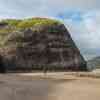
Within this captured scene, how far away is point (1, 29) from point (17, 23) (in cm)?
522

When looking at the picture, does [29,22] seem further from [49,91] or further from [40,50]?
[49,91]

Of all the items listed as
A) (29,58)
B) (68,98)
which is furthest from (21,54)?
(68,98)

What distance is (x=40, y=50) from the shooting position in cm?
9306

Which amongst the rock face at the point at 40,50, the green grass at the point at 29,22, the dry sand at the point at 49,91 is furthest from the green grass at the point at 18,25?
the dry sand at the point at 49,91

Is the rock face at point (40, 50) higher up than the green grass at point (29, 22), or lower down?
lower down

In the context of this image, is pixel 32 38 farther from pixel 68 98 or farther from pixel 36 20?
pixel 68 98

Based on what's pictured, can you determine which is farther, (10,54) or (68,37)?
(68,37)

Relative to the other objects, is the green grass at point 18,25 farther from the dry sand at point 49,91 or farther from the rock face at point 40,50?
the dry sand at point 49,91

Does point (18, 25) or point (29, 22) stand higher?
point (29, 22)

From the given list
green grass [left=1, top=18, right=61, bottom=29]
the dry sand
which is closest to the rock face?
green grass [left=1, top=18, right=61, bottom=29]

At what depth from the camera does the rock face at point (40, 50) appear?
296ft

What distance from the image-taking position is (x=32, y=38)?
307 ft

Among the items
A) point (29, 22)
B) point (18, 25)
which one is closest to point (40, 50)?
point (29, 22)

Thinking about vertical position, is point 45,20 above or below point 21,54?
above
